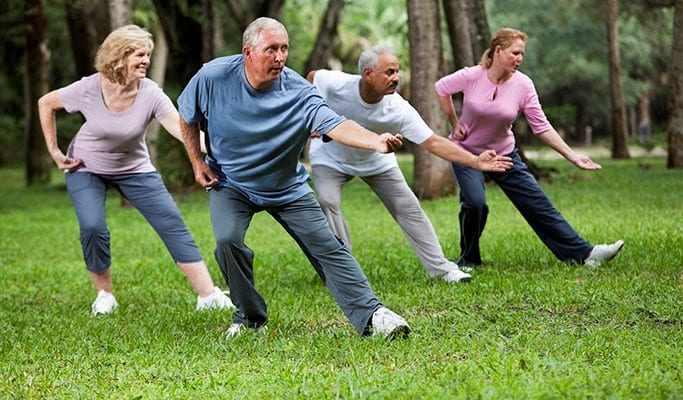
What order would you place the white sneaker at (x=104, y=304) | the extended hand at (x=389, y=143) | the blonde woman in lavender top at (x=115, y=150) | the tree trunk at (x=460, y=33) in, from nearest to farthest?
1. the extended hand at (x=389, y=143)
2. the blonde woman in lavender top at (x=115, y=150)
3. the white sneaker at (x=104, y=304)
4. the tree trunk at (x=460, y=33)

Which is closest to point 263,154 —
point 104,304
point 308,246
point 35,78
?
point 308,246

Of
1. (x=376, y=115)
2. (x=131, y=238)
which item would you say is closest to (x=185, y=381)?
(x=376, y=115)

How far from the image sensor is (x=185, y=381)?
20.1 feet

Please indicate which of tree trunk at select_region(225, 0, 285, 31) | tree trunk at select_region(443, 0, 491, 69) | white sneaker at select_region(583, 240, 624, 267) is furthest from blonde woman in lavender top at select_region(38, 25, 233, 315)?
tree trunk at select_region(225, 0, 285, 31)

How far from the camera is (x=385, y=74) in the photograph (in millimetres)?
8234

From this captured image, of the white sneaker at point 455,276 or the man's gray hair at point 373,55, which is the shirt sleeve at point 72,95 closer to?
the man's gray hair at point 373,55

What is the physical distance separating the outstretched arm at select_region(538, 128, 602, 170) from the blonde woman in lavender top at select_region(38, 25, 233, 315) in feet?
9.79

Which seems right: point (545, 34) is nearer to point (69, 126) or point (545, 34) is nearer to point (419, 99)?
point (69, 126)

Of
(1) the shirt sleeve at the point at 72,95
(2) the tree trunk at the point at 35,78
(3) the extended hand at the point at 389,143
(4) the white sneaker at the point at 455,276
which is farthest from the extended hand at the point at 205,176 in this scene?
(2) the tree trunk at the point at 35,78

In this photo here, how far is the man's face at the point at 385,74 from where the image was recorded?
27.0ft

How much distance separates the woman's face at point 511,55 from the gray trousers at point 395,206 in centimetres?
124

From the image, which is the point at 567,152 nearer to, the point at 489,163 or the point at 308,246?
the point at 489,163

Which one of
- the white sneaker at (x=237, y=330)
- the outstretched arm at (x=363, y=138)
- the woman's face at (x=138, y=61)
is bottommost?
the white sneaker at (x=237, y=330)

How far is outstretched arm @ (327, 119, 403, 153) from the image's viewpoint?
6.09 meters
